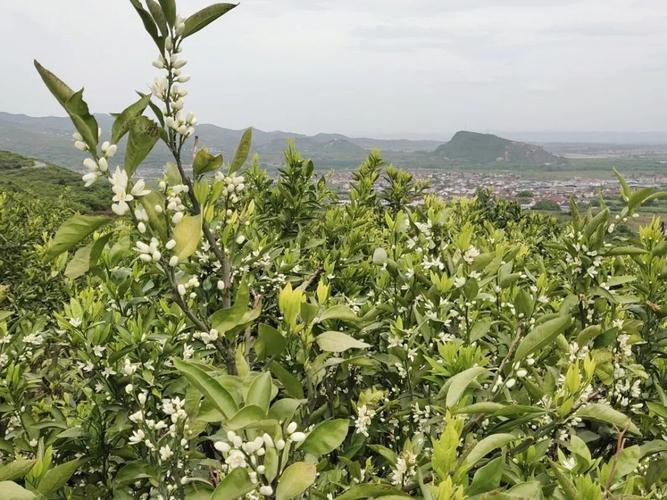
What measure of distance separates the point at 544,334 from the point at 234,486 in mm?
1105

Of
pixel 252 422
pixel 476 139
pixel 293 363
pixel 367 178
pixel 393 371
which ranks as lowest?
pixel 393 371

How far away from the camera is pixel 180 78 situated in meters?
1.77

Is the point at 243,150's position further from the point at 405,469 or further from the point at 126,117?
the point at 405,469

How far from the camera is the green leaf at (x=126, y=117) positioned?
4.99 ft

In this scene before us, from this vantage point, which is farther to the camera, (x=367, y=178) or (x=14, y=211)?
(x=14, y=211)

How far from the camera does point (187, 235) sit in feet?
5.23

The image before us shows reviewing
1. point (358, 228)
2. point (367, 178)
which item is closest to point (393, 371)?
point (358, 228)

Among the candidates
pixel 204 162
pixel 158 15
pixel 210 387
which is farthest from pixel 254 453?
pixel 158 15

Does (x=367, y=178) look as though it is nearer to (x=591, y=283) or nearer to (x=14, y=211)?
(x=591, y=283)

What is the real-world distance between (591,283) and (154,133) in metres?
2.57

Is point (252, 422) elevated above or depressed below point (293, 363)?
above

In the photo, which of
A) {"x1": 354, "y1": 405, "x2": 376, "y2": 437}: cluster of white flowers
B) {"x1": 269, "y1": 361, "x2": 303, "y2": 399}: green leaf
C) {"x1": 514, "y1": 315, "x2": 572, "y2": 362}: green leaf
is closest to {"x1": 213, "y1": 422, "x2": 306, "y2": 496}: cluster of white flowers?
{"x1": 269, "y1": 361, "x2": 303, "y2": 399}: green leaf

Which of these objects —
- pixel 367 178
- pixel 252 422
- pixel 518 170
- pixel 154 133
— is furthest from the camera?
pixel 518 170

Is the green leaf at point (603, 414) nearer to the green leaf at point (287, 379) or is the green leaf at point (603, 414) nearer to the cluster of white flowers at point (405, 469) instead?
the cluster of white flowers at point (405, 469)
